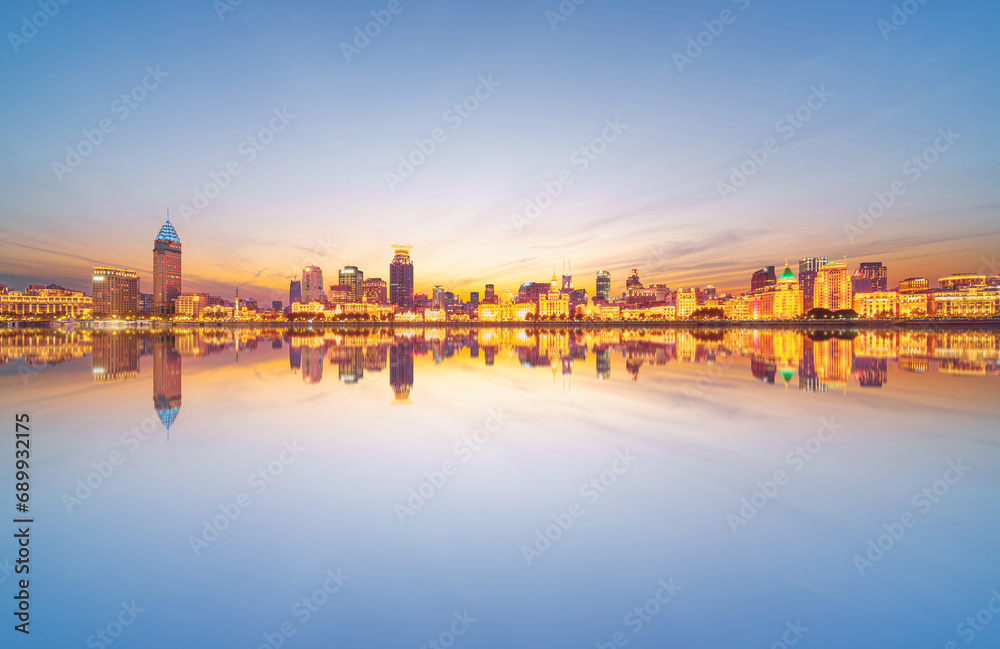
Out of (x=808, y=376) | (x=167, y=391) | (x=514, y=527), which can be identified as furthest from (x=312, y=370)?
(x=808, y=376)

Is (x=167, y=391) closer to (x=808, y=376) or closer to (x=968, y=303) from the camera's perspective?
(x=808, y=376)

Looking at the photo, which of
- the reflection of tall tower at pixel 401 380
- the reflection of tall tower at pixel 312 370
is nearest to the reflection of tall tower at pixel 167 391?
the reflection of tall tower at pixel 312 370

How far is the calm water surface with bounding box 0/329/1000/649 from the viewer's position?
17.6 ft

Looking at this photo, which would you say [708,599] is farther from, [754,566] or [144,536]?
[144,536]

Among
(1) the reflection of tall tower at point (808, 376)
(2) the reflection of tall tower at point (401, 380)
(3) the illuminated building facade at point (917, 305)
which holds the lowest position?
(1) the reflection of tall tower at point (808, 376)

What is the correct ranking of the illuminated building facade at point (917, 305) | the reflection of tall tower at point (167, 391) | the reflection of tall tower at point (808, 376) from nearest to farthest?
the reflection of tall tower at point (167, 391), the reflection of tall tower at point (808, 376), the illuminated building facade at point (917, 305)

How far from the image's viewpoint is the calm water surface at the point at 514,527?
5.37 meters

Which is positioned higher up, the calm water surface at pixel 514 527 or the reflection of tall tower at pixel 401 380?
the reflection of tall tower at pixel 401 380

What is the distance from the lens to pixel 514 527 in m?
7.40

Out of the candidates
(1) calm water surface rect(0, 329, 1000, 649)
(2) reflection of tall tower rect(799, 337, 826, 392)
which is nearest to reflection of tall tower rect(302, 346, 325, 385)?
(1) calm water surface rect(0, 329, 1000, 649)

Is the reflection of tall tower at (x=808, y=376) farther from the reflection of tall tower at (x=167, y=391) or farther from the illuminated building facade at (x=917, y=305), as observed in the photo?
the illuminated building facade at (x=917, y=305)

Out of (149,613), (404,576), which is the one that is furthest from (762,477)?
(149,613)

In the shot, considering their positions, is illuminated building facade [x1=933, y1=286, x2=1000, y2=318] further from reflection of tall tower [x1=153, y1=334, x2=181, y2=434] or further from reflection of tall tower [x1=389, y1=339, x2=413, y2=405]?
reflection of tall tower [x1=153, y1=334, x2=181, y2=434]

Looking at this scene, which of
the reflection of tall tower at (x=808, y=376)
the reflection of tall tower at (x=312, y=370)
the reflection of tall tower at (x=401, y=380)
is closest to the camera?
the reflection of tall tower at (x=401, y=380)
